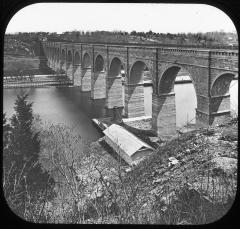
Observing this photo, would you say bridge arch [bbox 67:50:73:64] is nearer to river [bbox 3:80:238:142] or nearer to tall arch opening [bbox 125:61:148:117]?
river [bbox 3:80:238:142]

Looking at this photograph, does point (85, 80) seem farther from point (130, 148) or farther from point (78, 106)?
point (130, 148)

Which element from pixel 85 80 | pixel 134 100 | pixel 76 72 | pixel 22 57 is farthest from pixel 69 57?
pixel 134 100

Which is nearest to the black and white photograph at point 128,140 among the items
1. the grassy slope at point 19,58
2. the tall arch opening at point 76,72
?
the tall arch opening at point 76,72

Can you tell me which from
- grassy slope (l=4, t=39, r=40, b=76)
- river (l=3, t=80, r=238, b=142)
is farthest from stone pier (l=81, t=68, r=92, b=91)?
grassy slope (l=4, t=39, r=40, b=76)

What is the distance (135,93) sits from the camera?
2730 cm

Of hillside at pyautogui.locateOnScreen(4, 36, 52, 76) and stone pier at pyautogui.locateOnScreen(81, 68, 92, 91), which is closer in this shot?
stone pier at pyautogui.locateOnScreen(81, 68, 92, 91)

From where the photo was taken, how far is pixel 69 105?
32.1 metres

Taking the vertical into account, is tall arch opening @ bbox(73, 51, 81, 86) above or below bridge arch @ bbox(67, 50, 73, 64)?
below

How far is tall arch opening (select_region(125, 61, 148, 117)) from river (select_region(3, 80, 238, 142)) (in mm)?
2907

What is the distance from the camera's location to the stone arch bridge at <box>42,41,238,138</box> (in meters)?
16.3

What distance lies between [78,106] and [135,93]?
7.56 metres

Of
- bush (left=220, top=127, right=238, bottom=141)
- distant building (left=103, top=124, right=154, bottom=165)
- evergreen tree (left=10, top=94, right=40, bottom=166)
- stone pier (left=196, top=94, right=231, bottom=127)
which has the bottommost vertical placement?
distant building (left=103, top=124, right=154, bottom=165)

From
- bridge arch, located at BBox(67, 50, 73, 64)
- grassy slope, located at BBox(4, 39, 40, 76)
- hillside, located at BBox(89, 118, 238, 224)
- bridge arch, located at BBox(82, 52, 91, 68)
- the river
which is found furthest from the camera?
grassy slope, located at BBox(4, 39, 40, 76)

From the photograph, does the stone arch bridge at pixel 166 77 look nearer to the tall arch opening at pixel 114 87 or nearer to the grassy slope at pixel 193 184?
the tall arch opening at pixel 114 87
